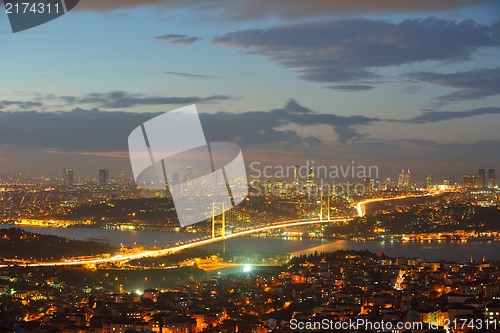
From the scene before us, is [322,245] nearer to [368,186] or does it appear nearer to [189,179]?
[189,179]

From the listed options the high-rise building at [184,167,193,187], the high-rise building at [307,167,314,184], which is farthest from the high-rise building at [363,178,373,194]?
the high-rise building at [184,167,193,187]

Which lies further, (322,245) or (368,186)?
(368,186)

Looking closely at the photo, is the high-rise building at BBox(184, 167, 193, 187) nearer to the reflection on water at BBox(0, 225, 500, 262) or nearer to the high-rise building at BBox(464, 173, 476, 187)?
the reflection on water at BBox(0, 225, 500, 262)

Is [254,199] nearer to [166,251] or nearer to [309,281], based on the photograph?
[166,251]

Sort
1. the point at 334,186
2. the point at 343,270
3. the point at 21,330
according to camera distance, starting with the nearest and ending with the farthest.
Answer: the point at 21,330 < the point at 343,270 < the point at 334,186

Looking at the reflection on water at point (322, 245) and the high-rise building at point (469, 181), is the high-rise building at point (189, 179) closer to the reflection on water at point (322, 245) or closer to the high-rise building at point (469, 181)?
the reflection on water at point (322, 245)

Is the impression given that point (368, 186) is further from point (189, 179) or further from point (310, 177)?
point (189, 179)

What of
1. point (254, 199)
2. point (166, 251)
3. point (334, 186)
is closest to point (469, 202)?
point (334, 186)

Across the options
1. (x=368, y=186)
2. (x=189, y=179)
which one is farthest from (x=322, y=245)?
(x=368, y=186)
